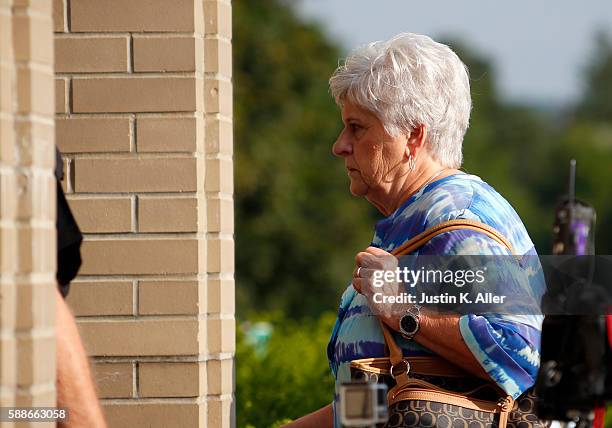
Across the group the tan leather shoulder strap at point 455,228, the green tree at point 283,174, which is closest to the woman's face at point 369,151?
the tan leather shoulder strap at point 455,228

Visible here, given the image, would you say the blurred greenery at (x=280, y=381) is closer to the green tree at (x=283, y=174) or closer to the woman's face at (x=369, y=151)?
the woman's face at (x=369, y=151)

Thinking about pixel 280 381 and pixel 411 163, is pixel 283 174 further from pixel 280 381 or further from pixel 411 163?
pixel 411 163

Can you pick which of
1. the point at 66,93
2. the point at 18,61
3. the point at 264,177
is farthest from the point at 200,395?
the point at 264,177

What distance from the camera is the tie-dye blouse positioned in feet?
10.7

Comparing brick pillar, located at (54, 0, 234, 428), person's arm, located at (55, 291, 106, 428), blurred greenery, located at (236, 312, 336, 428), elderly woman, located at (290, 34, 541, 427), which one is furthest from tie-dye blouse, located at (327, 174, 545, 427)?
blurred greenery, located at (236, 312, 336, 428)

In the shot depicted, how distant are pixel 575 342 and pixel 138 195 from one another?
156 centimetres

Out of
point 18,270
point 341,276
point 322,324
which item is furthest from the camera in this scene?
point 341,276

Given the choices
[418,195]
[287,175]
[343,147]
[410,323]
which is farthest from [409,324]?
[287,175]

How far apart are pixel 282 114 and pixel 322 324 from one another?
21.8 metres

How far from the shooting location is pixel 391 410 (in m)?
3.31

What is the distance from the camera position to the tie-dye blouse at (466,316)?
3.27 meters

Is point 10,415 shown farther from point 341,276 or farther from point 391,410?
point 341,276

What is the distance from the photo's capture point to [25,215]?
257 centimetres

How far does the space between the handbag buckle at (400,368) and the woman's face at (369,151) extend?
2.04ft
